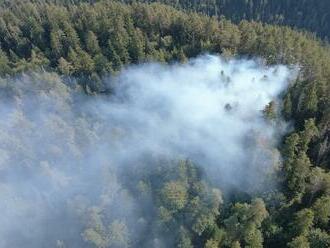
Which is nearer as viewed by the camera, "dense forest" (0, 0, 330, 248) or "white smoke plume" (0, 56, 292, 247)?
"dense forest" (0, 0, 330, 248)

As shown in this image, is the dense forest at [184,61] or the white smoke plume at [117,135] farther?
the white smoke plume at [117,135]

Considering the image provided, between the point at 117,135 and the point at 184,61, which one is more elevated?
the point at 184,61

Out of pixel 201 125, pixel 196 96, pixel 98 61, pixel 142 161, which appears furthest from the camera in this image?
pixel 98 61

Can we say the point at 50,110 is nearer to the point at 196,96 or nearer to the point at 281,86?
the point at 196,96

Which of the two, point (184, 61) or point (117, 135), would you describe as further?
point (184, 61)

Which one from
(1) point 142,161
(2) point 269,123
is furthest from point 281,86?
(1) point 142,161
